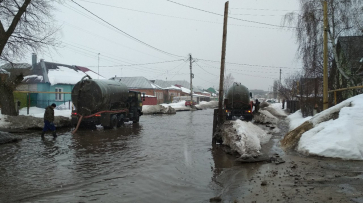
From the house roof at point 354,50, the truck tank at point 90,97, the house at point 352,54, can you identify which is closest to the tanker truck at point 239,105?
the house at point 352,54

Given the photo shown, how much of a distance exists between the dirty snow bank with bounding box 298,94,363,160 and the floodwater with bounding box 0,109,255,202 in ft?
6.72

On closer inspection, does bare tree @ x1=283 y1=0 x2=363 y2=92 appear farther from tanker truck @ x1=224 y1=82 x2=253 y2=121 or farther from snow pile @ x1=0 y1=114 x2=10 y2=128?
snow pile @ x1=0 y1=114 x2=10 y2=128

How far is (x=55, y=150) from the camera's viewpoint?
10.1 meters

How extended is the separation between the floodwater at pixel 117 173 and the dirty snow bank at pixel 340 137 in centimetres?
205

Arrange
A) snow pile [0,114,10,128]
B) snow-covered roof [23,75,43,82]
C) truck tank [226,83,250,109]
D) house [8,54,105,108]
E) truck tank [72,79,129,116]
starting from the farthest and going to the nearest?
snow-covered roof [23,75,43,82] < house [8,54,105,108] < truck tank [226,83,250,109] < truck tank [72,79,129,116] < snow pile [0,114,10,128]

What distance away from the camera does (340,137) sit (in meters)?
7.58

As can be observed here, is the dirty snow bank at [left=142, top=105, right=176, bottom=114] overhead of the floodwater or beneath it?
overhead

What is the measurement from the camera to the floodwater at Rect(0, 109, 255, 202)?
17.9ft

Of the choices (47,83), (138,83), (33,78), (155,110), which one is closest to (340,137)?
(155,110)

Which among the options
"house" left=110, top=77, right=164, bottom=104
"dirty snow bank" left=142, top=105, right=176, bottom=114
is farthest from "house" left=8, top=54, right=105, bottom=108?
"house" left=110, top=77, right=164, bottom=104

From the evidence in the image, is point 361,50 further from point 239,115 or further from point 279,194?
point 279,194

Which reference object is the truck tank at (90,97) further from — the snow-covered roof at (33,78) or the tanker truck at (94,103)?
the snow-covered roof at (33,78)

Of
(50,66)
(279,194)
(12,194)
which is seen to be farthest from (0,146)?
(50,66)

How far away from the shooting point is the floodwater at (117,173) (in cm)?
547
